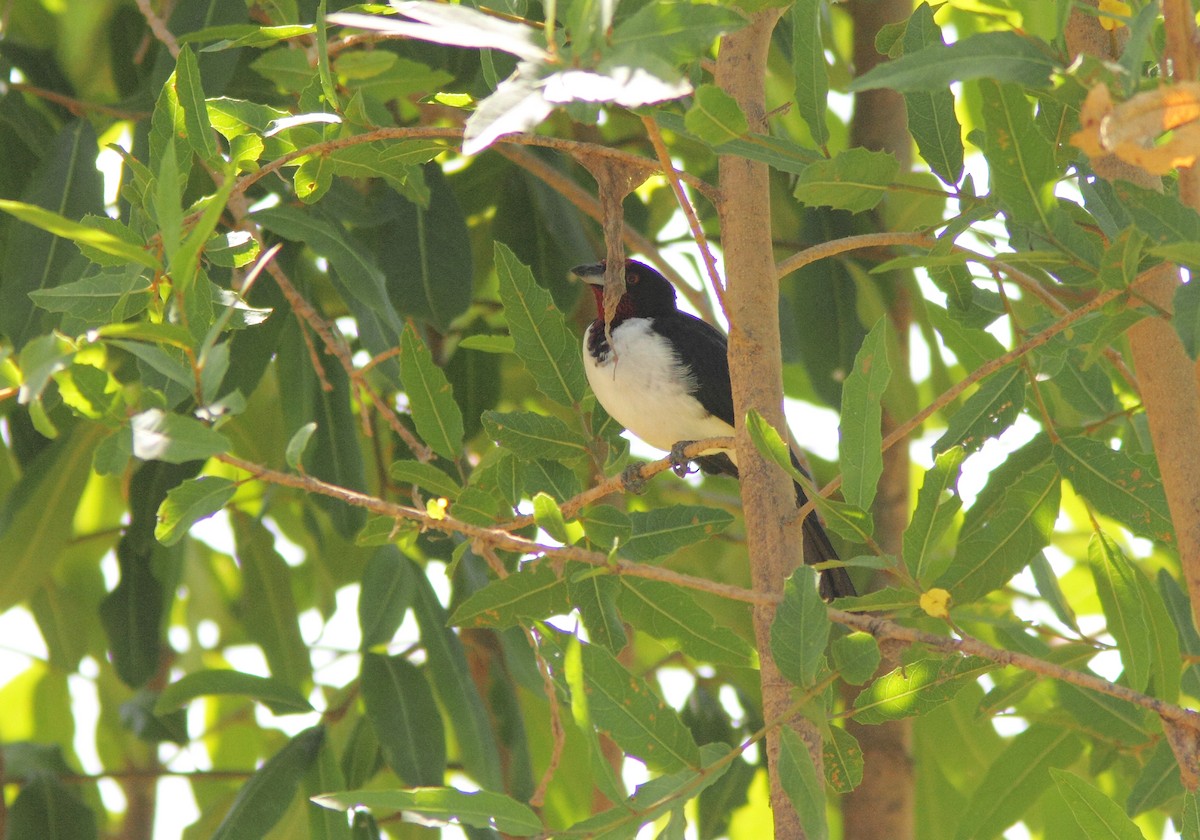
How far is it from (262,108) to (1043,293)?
1.12m

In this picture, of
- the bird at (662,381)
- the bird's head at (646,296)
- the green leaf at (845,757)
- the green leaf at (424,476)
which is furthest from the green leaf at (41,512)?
the green leaf at (845,757)

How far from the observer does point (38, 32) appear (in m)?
3.63

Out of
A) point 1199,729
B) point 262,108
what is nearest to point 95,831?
point 262,108

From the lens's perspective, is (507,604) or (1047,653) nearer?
(507,604)

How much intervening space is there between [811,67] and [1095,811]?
3.24ft

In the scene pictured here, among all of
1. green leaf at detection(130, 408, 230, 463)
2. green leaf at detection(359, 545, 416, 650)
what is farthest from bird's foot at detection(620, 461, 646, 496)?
green leaf at detection(130, 408, 230, 463)

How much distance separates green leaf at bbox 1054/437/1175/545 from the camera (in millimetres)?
1997

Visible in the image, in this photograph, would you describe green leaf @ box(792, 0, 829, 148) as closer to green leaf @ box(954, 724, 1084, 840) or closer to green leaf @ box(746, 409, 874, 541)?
green leaf @ box(746, 409, 874, 541)

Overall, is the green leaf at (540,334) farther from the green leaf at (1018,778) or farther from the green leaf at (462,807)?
the green leaf at (1018,778)

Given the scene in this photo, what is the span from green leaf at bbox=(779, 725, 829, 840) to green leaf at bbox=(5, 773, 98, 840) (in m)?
2.36

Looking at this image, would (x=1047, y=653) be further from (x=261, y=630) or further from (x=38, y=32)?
(x=38, y=32)

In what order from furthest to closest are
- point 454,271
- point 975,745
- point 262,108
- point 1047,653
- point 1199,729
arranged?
point 975,745, point 454,271, point 1047,653, point 262,108, point 1199,729

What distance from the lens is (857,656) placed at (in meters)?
1.64

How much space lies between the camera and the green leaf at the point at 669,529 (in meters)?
1.93
